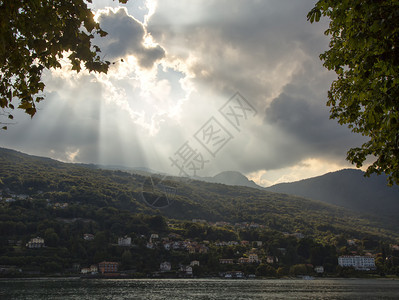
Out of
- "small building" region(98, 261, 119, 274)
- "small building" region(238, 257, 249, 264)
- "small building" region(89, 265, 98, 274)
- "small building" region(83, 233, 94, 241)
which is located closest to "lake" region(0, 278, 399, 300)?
"small building" region(98, 261, 119, 274)

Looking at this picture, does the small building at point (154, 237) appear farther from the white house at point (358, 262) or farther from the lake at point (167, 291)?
the white house at point (358, 262)

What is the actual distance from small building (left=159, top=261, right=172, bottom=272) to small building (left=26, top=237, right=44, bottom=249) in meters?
39.7

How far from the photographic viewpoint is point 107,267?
10412 centimetres

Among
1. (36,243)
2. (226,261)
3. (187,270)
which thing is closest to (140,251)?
(187,270)

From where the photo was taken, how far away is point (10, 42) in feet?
20.9

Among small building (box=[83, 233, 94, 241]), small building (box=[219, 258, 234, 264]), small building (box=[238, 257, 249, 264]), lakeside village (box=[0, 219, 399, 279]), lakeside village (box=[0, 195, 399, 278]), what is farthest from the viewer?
small building (box=[238, 257, 249, 264])

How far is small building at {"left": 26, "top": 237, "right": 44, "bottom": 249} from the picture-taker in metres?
103

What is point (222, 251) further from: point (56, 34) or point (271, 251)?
point (56, 34)

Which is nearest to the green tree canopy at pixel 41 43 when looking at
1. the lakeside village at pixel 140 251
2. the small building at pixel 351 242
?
the lakeside village at pixel 140 251

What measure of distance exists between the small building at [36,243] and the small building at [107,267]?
67.5 feet

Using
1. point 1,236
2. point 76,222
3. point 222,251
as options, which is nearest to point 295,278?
point 222,251

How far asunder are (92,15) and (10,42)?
1.70m

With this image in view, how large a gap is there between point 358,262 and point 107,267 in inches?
3820

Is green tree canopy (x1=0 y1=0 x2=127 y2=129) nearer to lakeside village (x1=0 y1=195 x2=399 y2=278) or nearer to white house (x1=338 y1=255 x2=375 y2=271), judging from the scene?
lakeside village (x1=0 y1=195 x2=399 y2=278)
